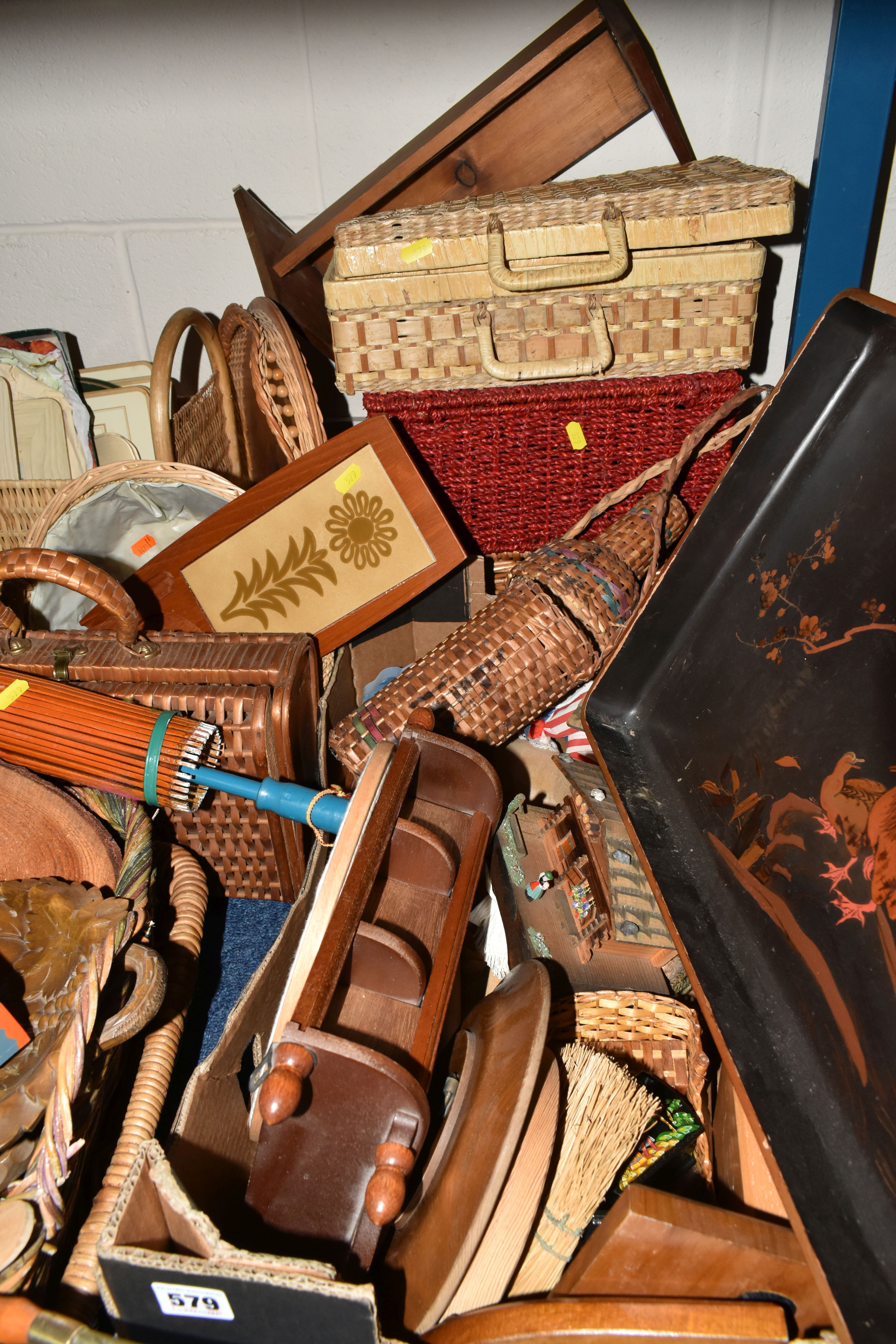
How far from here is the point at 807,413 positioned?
92 centimetres

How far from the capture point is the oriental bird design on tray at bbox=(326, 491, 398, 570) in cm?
118

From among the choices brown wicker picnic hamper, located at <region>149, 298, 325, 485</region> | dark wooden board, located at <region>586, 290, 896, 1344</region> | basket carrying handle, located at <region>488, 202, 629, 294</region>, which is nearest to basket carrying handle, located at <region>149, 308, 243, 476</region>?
brown wicker picnic hamper, located at <region>149, 298, 325, 485</region>

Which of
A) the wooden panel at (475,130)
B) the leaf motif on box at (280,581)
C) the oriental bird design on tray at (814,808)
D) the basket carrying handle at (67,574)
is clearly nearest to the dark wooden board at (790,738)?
the oriental bird design on tray at (814,808)

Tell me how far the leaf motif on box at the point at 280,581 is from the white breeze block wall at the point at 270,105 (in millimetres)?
869

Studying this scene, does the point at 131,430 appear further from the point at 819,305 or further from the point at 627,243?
the point at 819,305

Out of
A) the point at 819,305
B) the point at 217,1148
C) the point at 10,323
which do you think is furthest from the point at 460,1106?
the point at 10,323

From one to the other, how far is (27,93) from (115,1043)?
→ 5.70 ft

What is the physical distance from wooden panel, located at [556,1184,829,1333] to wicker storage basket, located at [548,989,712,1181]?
23 cm

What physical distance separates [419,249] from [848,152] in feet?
2.69

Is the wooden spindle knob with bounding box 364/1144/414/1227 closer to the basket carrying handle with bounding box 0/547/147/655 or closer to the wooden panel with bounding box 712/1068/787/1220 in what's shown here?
the wooden panel with bounding box 712/1068/787/1220

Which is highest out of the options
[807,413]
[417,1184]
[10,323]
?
[10,323]

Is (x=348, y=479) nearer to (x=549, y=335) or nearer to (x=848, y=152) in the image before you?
(x=549, y=335)

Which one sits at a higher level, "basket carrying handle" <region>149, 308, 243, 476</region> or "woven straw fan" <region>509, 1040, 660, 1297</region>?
"basket carrying handle" <region>149, 308, 243, 476</region>

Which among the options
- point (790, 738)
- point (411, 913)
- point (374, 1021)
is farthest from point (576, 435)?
point (374, 1021)
